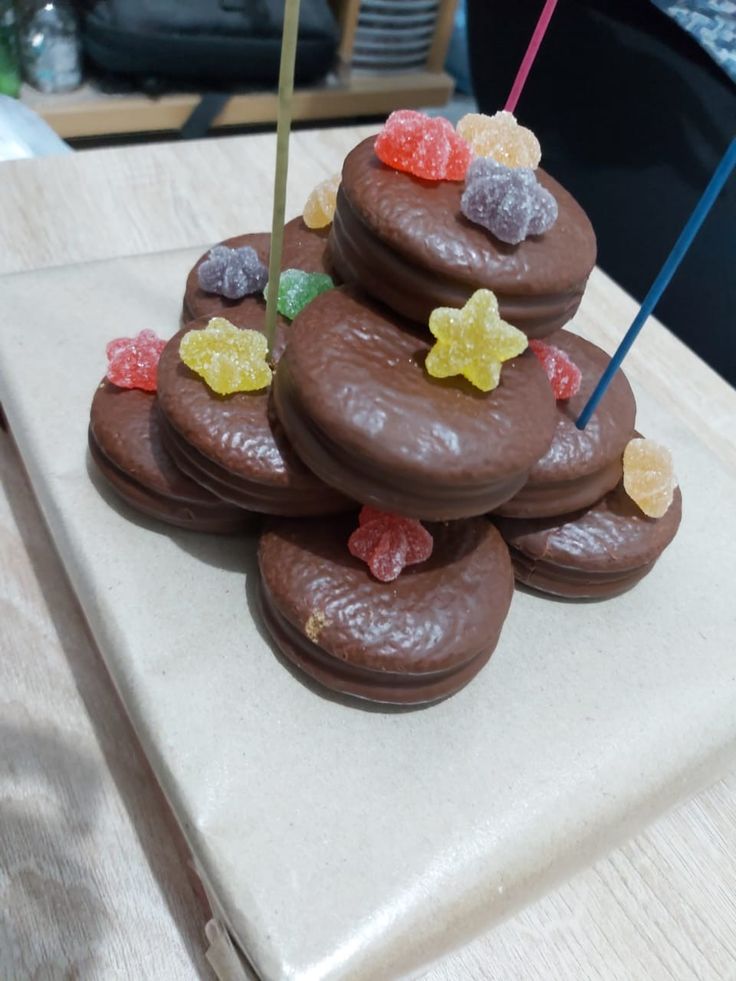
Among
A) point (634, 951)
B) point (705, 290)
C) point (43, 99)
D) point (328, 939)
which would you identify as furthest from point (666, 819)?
point (43, 99)

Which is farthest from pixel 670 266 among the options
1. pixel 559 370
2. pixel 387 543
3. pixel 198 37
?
pixel 198 37

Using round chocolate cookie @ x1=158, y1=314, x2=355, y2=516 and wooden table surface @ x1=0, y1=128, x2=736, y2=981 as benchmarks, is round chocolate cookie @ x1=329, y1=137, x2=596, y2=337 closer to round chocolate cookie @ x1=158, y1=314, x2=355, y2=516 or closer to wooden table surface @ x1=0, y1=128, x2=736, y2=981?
round chocolate cookie @ x1=158, y1=314, x2=355, y2=516

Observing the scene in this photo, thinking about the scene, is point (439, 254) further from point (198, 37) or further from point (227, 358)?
point (198, 37)

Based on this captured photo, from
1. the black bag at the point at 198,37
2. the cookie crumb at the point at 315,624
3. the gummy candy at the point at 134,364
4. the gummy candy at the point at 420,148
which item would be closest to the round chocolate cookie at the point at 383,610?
the cookie crumb at the point at 315,624

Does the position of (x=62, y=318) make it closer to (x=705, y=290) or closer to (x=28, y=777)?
(x=28, y=777)

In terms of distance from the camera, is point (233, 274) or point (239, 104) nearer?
point (233, 274)

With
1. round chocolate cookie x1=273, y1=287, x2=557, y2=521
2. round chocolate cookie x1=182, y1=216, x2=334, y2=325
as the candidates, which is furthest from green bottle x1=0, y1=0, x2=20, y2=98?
round chocolate cookie x1=273, y1=287, x2=557, y2=521
